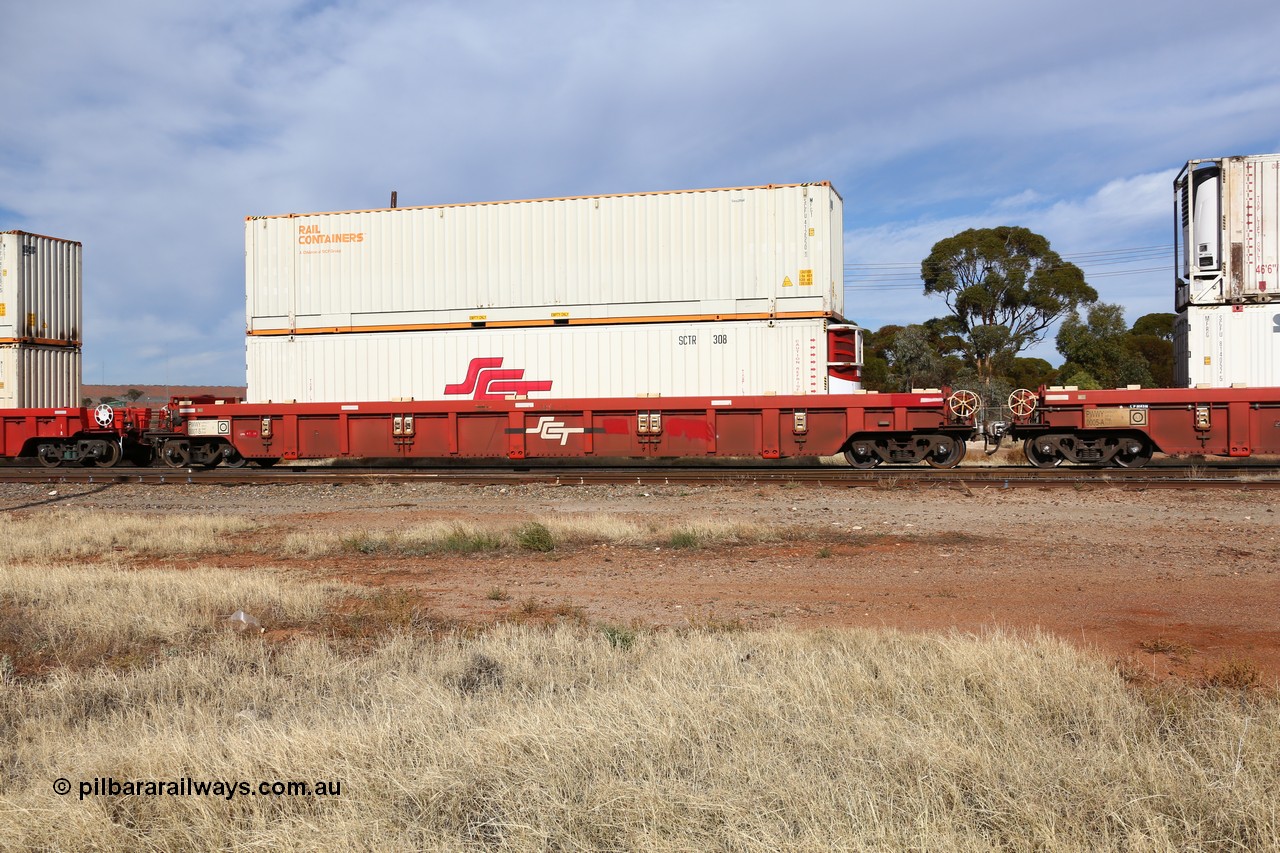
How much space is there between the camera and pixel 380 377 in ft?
57.8

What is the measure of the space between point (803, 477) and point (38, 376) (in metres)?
18.3

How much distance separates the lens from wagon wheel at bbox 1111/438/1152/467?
15203 millimetres

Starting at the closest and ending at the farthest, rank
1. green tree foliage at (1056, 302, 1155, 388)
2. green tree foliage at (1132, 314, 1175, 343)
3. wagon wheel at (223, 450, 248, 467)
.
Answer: wagon wheel at (223, 450, 248, 467) → green tree foliage at (1056, 302, 1155, 388) → green tree foliage at (1132, 314, 1175, 343)

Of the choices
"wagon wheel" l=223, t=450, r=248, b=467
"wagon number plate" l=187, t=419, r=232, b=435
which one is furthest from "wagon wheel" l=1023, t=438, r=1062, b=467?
"wagon wheel" l=223, t=450, r=248, b=467

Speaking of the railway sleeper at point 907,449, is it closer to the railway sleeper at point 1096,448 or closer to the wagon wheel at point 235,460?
the railway sleeper at point 1096,448

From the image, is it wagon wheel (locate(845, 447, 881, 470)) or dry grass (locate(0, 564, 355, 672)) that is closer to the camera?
dry grass (locate(0, 564, 355, 672))

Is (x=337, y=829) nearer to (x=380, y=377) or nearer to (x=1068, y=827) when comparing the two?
(x=1068, y=827)

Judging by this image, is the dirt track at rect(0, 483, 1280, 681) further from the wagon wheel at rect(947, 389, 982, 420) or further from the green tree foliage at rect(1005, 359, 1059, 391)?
the green tree foliage at rect(1005, 359, 1059, 391)

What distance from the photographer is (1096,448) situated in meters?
15.4

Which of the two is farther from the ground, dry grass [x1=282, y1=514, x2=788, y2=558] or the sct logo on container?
the sct logo on container

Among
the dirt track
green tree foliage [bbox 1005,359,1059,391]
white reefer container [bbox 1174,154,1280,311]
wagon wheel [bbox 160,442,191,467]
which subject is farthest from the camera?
green tree foliage [bbox 1005,359,1059,391]

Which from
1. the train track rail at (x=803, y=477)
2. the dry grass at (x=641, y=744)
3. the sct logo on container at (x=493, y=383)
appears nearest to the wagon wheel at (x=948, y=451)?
the train track rail at (x=803, y=477)

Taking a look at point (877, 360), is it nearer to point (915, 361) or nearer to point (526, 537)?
point (915, 361)

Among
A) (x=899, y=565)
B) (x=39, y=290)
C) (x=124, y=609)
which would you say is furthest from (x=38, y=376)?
(x=899, y=565)
